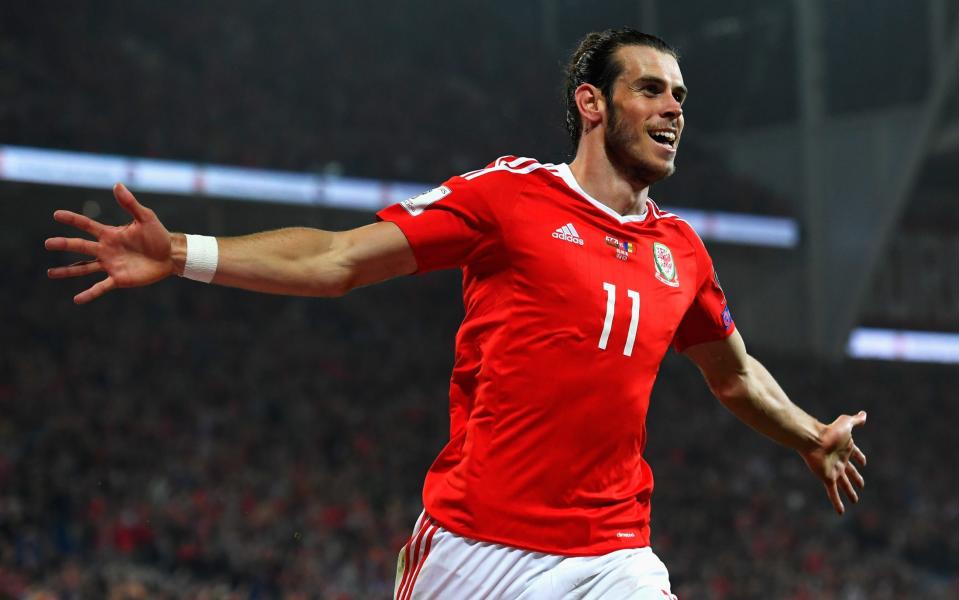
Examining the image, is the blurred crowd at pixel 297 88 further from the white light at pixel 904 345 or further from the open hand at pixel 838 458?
the open hand at pixel 838 458

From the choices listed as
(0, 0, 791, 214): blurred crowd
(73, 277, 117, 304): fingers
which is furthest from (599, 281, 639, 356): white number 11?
(0, 0, 791, 214): blurred crowd

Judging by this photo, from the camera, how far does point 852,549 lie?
23062mm

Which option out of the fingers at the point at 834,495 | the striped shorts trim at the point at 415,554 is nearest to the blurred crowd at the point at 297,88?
the fingers at the point at 834,495

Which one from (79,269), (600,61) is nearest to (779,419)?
(600,61)

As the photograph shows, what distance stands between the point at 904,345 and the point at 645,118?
30.9 meters

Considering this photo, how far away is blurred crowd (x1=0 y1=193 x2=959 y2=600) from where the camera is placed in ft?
49.3

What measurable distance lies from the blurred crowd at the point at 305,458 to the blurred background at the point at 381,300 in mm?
69

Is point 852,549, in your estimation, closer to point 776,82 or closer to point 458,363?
point 776,82

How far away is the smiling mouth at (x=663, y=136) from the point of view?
419 centimetres

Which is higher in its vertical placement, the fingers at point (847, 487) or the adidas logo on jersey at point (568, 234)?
the adidas logo on jersey at point (568, 234)

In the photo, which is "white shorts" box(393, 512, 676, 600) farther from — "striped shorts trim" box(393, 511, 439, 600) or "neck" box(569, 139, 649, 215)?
"neck" box(569, 139, 649, 215)

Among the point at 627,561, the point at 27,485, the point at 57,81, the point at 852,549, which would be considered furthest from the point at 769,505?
the point at 627,561

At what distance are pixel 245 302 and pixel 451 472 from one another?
21.7m

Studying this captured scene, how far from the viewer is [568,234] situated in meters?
3.99
